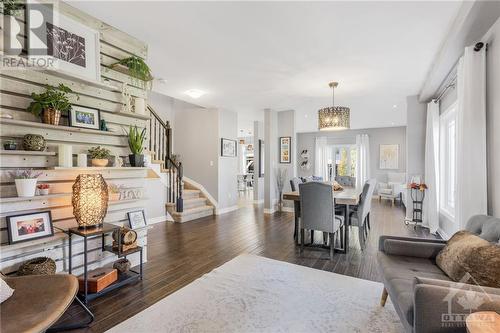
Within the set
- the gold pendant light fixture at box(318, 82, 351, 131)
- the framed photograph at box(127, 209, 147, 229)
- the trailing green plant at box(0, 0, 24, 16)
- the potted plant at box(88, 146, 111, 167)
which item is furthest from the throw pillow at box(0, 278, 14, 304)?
the gold pendant light fixture at box(318, 82, 351, 131)

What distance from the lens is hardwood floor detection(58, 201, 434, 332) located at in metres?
2.24

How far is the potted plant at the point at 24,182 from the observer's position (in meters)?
1.93

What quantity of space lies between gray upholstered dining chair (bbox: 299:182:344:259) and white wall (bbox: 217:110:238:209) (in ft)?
11.1

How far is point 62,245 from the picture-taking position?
2.30 m

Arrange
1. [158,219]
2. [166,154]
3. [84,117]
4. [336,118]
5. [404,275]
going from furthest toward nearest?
[166,154]
[158,219]
[336,118]
[84,117]
[404,275]

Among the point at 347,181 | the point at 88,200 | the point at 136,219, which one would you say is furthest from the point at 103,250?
the point at 347,181

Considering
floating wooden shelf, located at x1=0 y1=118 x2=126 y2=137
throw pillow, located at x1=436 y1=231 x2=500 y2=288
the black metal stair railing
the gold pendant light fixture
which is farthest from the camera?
the black metal stair railing

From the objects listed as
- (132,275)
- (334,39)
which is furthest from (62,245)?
(334,39)

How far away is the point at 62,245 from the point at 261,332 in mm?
1979

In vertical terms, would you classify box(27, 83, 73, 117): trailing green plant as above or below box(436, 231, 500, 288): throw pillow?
above

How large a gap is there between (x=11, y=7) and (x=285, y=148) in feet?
19.0

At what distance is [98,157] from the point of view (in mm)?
2494

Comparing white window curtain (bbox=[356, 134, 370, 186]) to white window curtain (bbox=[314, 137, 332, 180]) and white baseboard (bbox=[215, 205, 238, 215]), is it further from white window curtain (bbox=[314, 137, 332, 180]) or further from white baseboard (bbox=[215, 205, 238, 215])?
white baseboard (bbox=[215, 205, 238, 215])

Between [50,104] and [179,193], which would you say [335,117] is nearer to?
[179,193]
